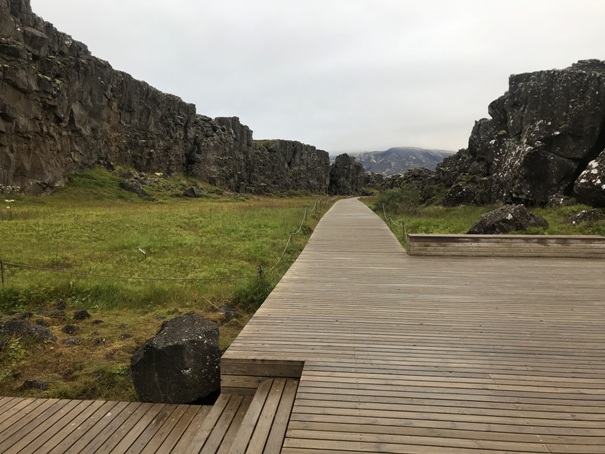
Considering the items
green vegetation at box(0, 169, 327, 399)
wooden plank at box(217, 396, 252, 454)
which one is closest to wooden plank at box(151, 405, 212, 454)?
wooden plank at box(217, 396, 252, 454)

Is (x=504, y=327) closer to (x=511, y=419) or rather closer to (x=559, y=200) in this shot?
(x=511, y=419)

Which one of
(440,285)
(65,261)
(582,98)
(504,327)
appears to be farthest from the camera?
(582,98)

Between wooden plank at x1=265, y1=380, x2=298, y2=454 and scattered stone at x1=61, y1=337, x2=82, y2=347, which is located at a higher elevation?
wooden plank at x1=265, y1=380, x2=298, y2=454

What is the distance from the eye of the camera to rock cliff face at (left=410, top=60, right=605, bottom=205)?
2300 cm

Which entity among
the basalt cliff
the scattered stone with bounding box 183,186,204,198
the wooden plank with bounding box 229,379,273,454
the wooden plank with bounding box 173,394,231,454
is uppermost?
the basalt cliff

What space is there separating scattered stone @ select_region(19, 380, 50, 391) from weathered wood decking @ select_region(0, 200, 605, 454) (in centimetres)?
87

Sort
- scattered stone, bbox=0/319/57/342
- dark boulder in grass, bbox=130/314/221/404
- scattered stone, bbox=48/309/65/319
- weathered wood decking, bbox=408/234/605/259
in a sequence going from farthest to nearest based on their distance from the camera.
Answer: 1. weathered wood decking, bbox=408/234/605/259
2. scattered stone, bbox=48/309/65/319
3. scattered stone, bbox=0/319/57/342
4. dark boulder in grass, bbox=130/314/221/404

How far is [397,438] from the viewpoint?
10.7ft

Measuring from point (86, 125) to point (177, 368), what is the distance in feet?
211

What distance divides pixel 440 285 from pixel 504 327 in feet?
8.92

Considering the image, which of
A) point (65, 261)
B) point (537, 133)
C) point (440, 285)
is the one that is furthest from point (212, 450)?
point (537, 133)

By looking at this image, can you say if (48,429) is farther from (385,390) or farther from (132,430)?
(385,390)

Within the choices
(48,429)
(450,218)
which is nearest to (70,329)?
(48,429)

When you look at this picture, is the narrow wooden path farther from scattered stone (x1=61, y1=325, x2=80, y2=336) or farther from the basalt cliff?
the basalt cliff
